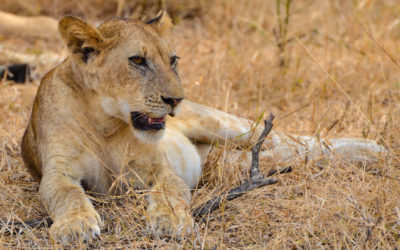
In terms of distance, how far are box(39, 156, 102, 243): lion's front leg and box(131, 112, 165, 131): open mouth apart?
13.5 inches

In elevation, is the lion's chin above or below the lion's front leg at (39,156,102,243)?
above

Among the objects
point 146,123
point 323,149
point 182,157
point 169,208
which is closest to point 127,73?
point 146,123

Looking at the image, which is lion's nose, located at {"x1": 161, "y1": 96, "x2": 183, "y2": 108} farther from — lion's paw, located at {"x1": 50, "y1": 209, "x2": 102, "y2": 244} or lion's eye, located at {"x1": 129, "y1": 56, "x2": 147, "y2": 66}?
lion's paw, located at {"x1": 50, "y1": 209, "x2": 102, "y2": 244}

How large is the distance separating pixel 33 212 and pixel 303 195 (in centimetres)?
125

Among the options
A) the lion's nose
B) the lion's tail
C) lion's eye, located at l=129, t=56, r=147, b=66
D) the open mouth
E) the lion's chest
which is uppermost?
lion's eye, located at l=129, t=56, r=147, b=66

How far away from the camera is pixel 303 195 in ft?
8.84

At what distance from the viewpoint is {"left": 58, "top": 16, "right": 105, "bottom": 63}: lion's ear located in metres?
2.56

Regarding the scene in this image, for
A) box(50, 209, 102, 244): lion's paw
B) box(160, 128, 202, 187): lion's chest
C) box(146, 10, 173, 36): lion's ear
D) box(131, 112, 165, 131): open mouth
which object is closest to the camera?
box(50, 209, 102, 244): lion's paw

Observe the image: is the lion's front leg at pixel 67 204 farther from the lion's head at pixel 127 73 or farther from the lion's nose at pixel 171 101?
the lion's nose at pixel 171 101

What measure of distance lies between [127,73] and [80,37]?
0.88 ft

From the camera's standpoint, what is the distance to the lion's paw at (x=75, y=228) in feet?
7.19

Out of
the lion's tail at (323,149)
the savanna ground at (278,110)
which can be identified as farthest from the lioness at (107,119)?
the lion's tail at (323,149)

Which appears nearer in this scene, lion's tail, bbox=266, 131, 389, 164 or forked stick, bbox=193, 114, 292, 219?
forked stick, bbox=193, 114, 292, 219

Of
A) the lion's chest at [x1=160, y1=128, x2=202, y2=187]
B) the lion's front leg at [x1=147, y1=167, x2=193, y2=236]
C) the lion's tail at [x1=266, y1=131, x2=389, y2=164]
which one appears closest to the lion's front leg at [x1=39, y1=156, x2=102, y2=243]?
the lion's front leg at [x1=147, y1=167, x2=193, y2=236]
